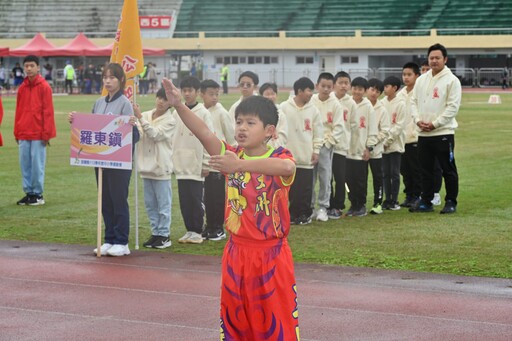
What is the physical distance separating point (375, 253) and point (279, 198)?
5.13 m

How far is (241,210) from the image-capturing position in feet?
19.1

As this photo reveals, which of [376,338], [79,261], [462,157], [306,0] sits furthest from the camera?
[306,0]

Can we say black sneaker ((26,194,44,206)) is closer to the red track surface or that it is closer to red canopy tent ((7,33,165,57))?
the red track surface

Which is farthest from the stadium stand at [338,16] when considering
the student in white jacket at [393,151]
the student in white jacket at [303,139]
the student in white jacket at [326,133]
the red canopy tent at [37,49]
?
the student in white jacket at [303,139]

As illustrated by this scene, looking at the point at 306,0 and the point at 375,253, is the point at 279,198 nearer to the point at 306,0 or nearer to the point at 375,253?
the point at 375,253

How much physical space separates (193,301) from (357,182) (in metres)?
5.68

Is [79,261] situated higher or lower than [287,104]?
lower

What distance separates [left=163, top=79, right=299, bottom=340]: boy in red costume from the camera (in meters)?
5.71

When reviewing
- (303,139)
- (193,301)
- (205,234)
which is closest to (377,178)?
(303,139)

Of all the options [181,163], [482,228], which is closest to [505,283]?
[482,228]

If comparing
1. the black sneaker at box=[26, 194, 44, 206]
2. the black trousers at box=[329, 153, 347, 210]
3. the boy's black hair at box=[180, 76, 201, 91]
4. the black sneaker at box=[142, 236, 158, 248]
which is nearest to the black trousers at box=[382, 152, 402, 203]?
the black trousers at box=[329, 153, 347, 210]

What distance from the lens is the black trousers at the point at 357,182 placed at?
13.9 meters

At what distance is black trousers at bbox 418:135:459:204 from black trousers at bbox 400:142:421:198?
0.75m

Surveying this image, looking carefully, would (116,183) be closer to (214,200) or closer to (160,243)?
(160,243)
